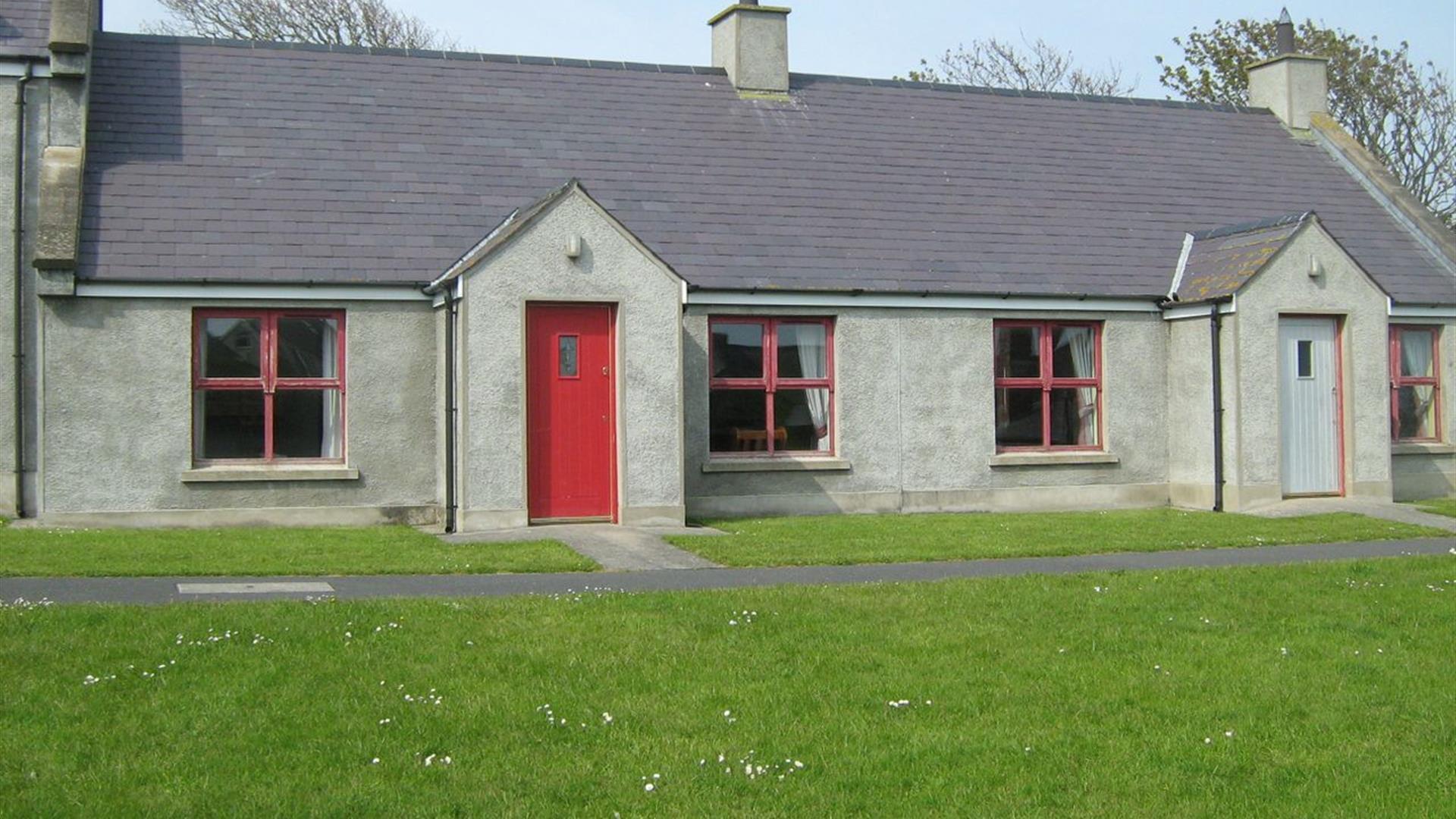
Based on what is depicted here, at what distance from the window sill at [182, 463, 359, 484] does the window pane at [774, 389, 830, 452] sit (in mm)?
5561

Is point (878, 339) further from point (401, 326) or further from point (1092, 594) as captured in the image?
point (1092, 594)

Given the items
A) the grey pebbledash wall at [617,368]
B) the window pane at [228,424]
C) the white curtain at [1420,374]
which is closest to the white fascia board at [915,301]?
the grey pebbledash wall at [617,368]

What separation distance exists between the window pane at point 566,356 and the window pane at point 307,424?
2.86 meters

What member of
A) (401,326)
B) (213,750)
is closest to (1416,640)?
(213,750)

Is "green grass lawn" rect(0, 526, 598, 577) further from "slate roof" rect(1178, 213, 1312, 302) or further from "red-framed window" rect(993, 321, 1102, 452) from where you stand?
"slate roof" rect(1178, 213, 1312, 302)

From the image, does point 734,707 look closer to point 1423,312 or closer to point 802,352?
point 802,352

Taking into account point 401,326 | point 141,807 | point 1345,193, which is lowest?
point 141,807

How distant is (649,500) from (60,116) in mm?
8564

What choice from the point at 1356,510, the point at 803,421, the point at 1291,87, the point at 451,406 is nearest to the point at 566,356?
the point at 451,406

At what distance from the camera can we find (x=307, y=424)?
18969 mm

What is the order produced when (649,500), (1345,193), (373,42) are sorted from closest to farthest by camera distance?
(649,500), (1345,193), (373,42)

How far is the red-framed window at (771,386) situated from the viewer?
2044cm

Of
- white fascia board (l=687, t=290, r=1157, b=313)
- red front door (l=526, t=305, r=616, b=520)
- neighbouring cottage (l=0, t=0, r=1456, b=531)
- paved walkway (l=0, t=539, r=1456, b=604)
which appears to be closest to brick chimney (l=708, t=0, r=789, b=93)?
neighbouring cottage (l=0, t=0, r=1456, b=531)

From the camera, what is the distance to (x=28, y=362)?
60.8 feet
